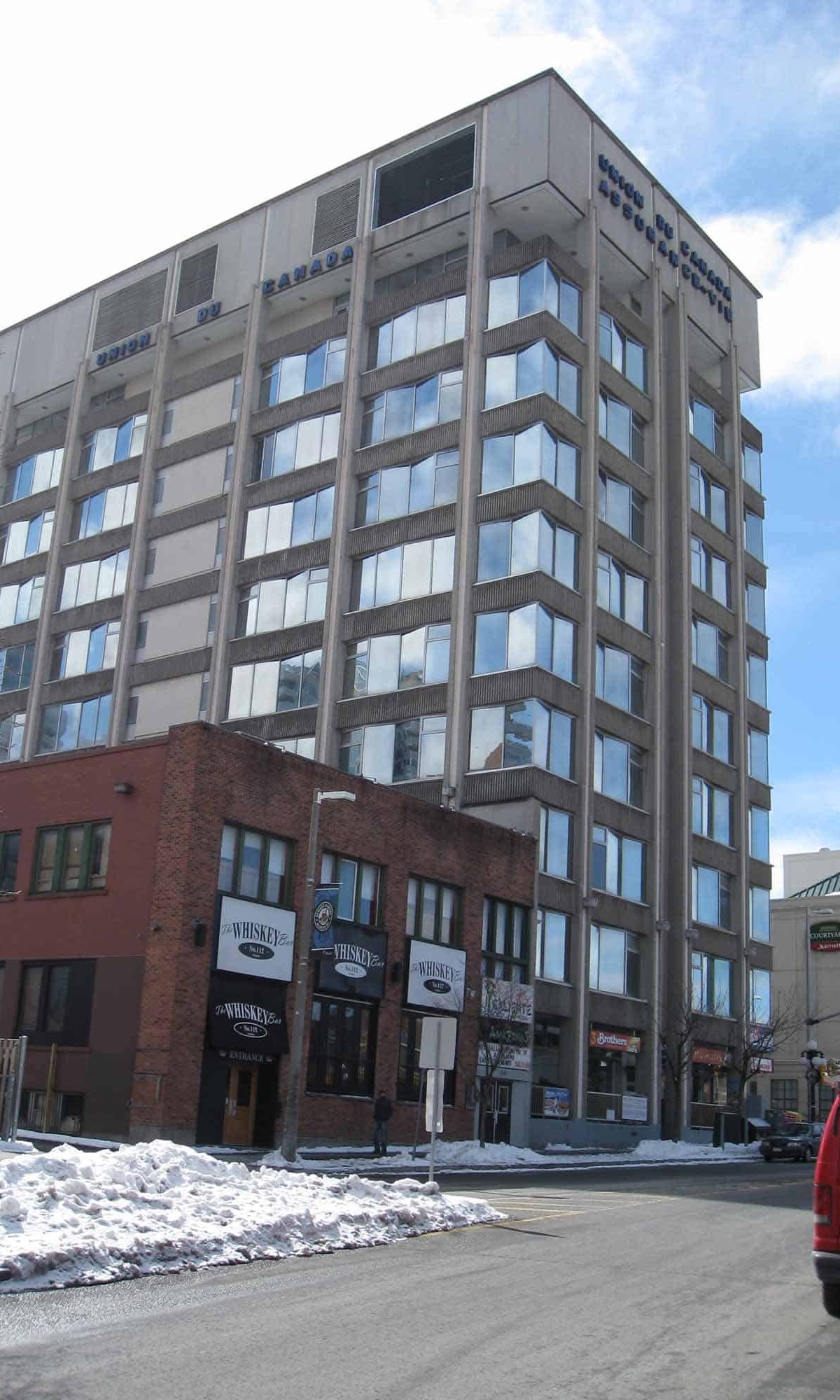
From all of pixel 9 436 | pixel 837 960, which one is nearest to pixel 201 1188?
pixel 9 436

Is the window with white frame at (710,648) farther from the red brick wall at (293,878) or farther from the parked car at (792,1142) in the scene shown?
the parked car at (792,1142)

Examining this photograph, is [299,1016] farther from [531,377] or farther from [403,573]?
[531,377]

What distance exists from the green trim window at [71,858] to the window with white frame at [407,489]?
21150mm

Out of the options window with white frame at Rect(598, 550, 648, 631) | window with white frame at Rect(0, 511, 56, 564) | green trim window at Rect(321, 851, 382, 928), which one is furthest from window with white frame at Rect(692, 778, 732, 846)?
window with white frame at Rect(0, 511, 56, 564)

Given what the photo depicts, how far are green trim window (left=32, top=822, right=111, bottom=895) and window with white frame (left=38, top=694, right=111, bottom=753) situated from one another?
73.5 feet

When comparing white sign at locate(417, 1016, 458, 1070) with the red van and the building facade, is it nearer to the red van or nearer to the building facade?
the red van

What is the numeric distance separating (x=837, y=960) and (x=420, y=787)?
4766 cm

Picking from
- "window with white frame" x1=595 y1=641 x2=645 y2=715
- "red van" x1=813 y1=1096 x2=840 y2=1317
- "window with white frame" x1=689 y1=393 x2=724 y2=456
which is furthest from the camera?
"window with white frame" x1=689 y1=393 x2=724 y2=456

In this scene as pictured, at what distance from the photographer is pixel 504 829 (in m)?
43.8

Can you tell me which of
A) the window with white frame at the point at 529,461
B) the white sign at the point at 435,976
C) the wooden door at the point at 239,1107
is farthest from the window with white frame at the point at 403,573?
the wooden door at the point at 239,1107

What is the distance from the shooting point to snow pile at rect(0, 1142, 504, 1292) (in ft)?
41.1

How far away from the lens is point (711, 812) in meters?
58.6

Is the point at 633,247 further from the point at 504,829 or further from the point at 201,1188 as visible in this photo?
the point at 201,1188

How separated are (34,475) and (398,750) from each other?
28.7 m
